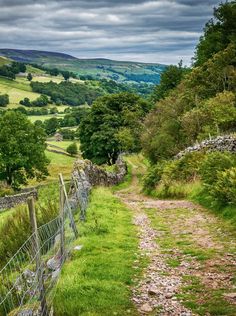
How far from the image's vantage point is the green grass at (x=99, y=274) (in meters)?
8.27

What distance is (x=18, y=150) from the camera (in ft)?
196

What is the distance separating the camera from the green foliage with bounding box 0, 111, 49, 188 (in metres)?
59.3

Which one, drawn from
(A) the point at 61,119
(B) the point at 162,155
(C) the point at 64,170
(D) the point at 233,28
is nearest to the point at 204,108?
(B) the point at 162,155

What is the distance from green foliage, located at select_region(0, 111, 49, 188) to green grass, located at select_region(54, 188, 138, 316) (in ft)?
149

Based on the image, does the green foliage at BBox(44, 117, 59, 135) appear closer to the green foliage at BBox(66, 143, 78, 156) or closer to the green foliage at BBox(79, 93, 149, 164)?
the green foliage at BBox(66, 143, 78, 156)

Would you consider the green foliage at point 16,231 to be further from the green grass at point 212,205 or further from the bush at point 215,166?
the bush at point 215,166

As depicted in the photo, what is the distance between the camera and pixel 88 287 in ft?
30.0

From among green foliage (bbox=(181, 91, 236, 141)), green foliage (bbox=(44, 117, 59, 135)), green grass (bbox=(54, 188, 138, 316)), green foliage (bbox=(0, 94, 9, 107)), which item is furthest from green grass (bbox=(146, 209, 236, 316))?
green foliage (bbox=(0, 94, 9, 107))

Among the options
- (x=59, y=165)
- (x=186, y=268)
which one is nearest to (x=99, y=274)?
(x=186, y=268)

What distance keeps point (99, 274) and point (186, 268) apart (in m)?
2.20

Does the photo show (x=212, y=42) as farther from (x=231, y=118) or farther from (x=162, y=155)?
(x=231, y=118)

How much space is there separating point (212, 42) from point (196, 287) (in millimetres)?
57978

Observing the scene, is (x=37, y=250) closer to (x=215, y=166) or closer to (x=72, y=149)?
(x=215, y=166)

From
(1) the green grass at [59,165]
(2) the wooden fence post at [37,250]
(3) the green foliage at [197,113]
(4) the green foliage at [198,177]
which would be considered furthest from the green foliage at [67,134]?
(2) the wooden fence post at [37,250]
